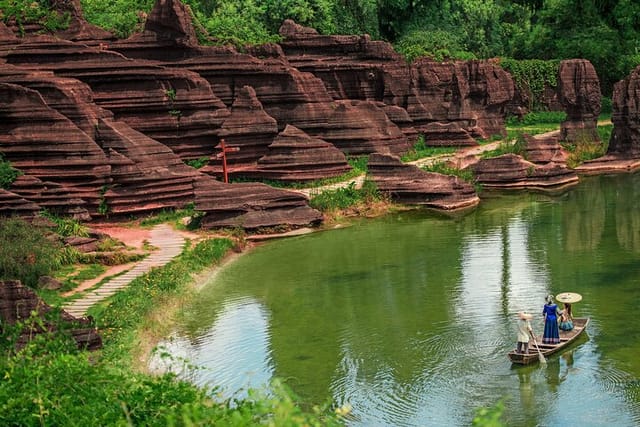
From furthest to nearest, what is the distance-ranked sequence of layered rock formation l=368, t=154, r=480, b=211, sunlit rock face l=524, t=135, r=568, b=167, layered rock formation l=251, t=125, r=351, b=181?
sunlit rock face l=524, t=135, r=568, b=167 → layered rock formation l=251, t=125, r=351, b=181 → layered rock formation l=368, t=154, r=480, b=211

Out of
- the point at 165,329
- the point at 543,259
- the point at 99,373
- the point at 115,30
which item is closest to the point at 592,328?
the point at 543,259

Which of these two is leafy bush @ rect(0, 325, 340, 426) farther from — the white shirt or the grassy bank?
the white shirt

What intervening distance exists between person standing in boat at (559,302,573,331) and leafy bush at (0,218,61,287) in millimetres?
12992

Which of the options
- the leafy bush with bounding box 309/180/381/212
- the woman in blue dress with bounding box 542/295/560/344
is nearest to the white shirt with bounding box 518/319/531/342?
the woman in blue dress with bounding box 542/295/560/344

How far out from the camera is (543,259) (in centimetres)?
2948

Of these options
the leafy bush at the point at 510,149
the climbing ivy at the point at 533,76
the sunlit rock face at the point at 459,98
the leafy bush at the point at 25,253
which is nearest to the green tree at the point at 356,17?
the climbing ivy at the point at 533,76

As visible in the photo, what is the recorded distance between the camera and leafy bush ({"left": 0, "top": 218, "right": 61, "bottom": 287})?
2495 centimetres

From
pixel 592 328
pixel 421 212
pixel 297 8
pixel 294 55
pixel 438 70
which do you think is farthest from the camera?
pixel 297 8

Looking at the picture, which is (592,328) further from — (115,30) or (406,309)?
(115,30)

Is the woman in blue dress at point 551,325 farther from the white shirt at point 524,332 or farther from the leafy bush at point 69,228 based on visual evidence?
the leafy bush at point 69,228

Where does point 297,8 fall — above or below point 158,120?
above

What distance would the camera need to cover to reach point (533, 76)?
216 feet

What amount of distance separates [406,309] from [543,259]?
6634 millimetres

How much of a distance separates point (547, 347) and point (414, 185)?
19.3 m
